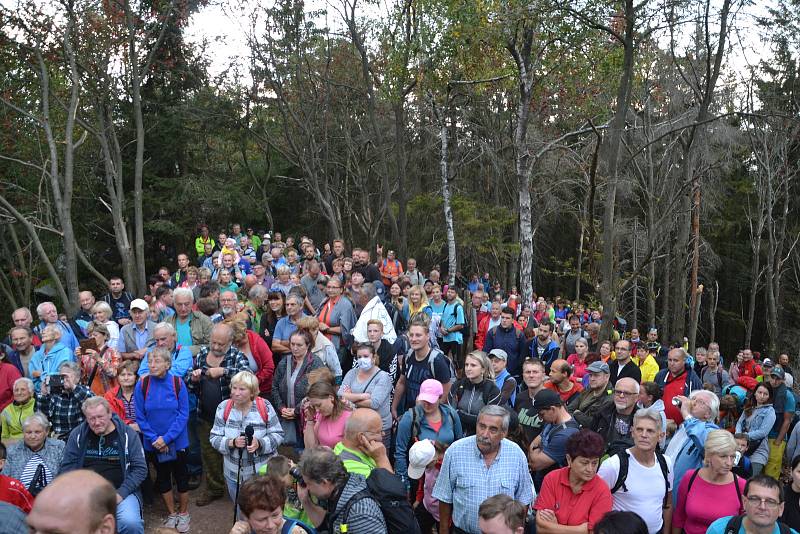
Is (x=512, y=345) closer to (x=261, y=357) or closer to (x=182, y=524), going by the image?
(x=261, y=357)

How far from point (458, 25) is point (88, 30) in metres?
9.58

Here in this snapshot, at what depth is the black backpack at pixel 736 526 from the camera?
3572 mm

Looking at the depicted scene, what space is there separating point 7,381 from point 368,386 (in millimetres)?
3844

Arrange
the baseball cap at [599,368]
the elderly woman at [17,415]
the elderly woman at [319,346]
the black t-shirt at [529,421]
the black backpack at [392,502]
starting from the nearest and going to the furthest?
the black backpack at [392,502] → the black t-shirt at [529,421] → the elderly woman at [17,415] → the baseball cap at [599,368] → the elderly woman at [319,346]

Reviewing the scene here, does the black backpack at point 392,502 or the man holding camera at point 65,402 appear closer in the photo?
the black backpack at point 392,502

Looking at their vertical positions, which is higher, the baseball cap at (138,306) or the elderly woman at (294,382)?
the baseball cap at (138,306)

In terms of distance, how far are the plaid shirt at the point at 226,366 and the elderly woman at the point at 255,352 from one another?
0.37m

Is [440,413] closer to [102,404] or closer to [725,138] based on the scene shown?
[102,404]


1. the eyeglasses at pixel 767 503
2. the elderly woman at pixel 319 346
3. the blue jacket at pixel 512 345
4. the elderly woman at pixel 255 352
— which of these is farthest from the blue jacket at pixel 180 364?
the eyeglasses at pixel 767 503

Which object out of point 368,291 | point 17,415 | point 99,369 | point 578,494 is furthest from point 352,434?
point 368,291

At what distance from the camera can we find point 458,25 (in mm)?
12117

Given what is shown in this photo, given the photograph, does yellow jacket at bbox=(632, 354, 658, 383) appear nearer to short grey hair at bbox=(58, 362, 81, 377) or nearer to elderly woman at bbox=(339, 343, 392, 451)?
elderly woman at bbox=(339, 343, 392, 451)

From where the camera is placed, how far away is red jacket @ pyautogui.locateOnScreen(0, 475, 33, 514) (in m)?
4.04

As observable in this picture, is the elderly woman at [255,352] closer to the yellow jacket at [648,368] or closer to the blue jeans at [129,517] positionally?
the blue jeans at [129,517]
